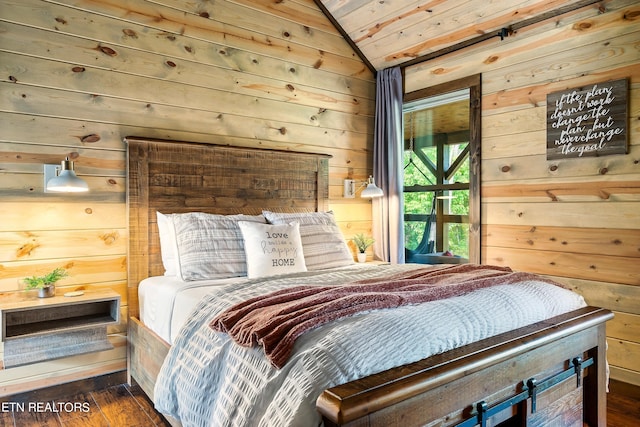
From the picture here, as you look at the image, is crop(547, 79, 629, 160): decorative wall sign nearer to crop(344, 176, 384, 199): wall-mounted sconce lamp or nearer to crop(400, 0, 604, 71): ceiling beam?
crop(400, 0, 604, 71): ceiling beam

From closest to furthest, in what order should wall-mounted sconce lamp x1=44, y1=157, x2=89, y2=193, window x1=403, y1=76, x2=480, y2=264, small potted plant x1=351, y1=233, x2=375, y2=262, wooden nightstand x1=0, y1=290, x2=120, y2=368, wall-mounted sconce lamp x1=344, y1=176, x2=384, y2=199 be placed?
wooden nightstand x1=0, y1=290, x2=120, y2=368, wall-mounted sconce lamp x1=44, y1=157, x2=89, y2=193, window x1=403, y1=76, x2=480, y2=264, wall-mounted sconce lamp x1=344, y1=176, x2=384, y2=199, small potted plant x1=351, y1=233, x2=375, y2=262

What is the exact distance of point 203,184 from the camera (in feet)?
10.4

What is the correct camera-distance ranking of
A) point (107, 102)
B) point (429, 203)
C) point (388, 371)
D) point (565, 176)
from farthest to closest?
1. point (429, 203)
2. point (565, 176)
3. point (107, 102)
4. point (388, 371)

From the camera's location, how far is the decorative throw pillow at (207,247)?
259 centimetres

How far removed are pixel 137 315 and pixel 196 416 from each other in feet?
4.74

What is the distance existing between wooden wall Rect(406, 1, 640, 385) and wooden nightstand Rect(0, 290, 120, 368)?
2685mm

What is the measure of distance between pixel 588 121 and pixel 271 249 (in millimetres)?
2156

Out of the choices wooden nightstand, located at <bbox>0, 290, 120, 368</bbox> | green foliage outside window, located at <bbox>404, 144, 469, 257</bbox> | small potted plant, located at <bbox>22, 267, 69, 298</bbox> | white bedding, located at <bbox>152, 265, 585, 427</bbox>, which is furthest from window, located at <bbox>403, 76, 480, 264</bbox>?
small potted plant, located at <bbox>22, 267, 69, 298</bbox>

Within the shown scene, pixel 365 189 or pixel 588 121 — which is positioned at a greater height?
pixel 588 121

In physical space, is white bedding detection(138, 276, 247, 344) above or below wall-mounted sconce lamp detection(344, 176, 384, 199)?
below

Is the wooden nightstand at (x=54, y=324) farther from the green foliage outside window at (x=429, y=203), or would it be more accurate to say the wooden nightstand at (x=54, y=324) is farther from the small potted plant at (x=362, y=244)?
the green foliage outside window at (x=429, y=203)

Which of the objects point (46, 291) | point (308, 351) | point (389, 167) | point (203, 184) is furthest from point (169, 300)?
point (389, 167)

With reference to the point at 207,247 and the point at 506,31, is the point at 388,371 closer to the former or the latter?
the point at 207,247

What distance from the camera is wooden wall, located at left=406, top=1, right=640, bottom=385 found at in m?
2.73
